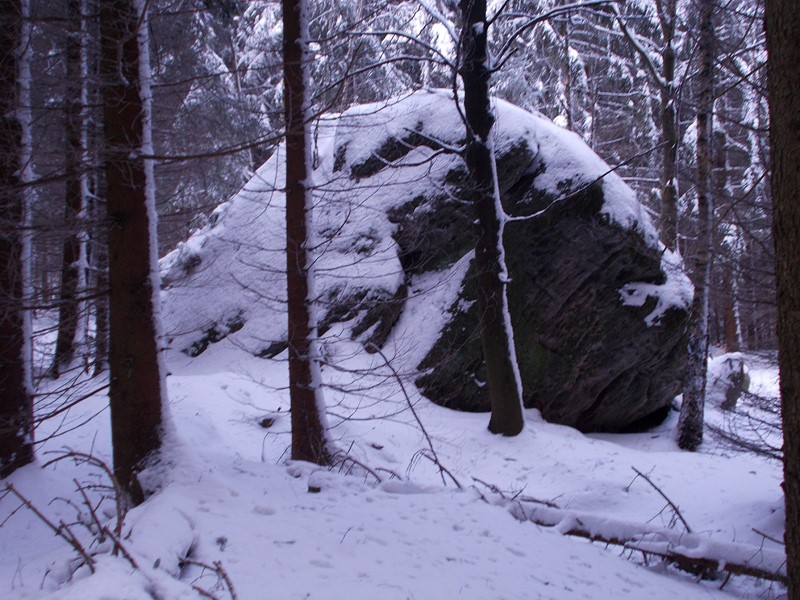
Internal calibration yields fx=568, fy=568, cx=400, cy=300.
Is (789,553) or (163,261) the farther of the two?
(163,261)

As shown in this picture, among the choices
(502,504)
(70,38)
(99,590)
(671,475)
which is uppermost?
(70,38)

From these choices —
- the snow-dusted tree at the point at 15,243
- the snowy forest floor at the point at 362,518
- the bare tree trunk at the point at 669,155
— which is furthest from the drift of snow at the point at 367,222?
the snow-dusted tree at the point at 15,243

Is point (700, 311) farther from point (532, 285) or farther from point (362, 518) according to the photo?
point (362, 518)

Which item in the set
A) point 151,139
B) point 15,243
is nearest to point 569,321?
point 151,139

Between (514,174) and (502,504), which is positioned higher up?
(514,174)

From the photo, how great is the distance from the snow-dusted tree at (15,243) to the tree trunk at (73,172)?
0.38 metres

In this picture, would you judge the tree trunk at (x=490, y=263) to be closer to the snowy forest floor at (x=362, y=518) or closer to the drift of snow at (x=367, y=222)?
the snowy forest floor at (x=362, y=518)

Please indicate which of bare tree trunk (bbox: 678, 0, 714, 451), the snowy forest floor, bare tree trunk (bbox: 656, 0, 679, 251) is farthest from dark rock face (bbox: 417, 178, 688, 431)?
bare tree trunk (bbox: 656, 0, 679, 251)

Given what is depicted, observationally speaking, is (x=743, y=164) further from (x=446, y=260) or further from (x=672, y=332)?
(x=446, y=260)

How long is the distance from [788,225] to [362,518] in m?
3.49

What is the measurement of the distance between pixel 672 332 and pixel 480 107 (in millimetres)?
5601

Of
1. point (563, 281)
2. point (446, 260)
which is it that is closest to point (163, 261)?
point (446, 260)

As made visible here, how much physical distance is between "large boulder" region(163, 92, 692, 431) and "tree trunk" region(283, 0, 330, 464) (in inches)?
142

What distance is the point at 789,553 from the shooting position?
3115 mm
